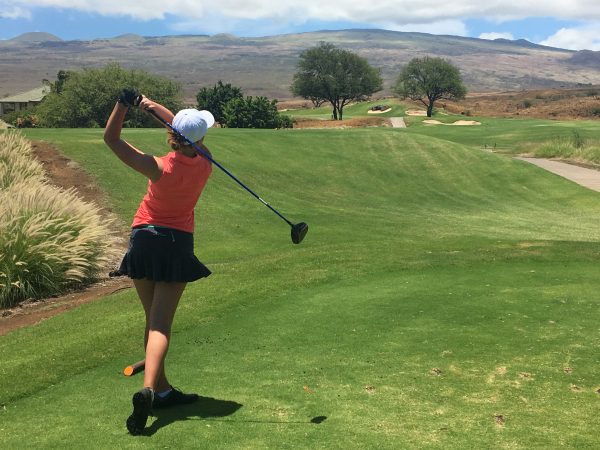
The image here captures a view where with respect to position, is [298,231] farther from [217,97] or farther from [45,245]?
[217,97]

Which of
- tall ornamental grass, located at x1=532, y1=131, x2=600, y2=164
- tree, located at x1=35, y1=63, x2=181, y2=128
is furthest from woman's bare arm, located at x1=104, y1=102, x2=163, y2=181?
tree, located at x1=35, y1=63, x2=181, y2=128

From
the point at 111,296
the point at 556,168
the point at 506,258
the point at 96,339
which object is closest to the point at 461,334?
the point at 96,339

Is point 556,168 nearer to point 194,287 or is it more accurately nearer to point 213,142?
point 213,142

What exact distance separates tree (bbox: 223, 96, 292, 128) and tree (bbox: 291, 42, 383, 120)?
3537 centimetres

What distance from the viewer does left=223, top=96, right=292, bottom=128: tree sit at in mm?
60281

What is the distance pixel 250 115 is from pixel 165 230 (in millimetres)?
56777

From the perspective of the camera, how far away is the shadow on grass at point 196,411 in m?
4.45

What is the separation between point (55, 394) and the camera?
5246 mm

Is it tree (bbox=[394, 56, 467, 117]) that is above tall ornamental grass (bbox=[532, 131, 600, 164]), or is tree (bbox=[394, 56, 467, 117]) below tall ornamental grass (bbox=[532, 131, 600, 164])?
above

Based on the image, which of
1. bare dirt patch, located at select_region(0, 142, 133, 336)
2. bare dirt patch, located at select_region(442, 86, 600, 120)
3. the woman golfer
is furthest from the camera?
bare dirt patch, located at select_region(442, 86, 600, 120)

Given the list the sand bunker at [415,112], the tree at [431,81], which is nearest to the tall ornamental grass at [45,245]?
the sand bunker at [415,112]

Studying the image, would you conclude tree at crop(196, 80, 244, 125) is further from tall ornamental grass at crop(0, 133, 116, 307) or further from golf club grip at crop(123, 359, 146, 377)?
golf club grip at crop(123, 359, 146, 377)

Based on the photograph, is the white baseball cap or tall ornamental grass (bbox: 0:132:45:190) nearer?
the white baseball cap

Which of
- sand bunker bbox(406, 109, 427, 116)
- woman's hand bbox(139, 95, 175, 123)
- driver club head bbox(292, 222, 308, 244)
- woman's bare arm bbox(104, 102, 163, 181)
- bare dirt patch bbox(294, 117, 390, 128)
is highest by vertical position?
woman's hand bbox(139, 95, 175, 123)
